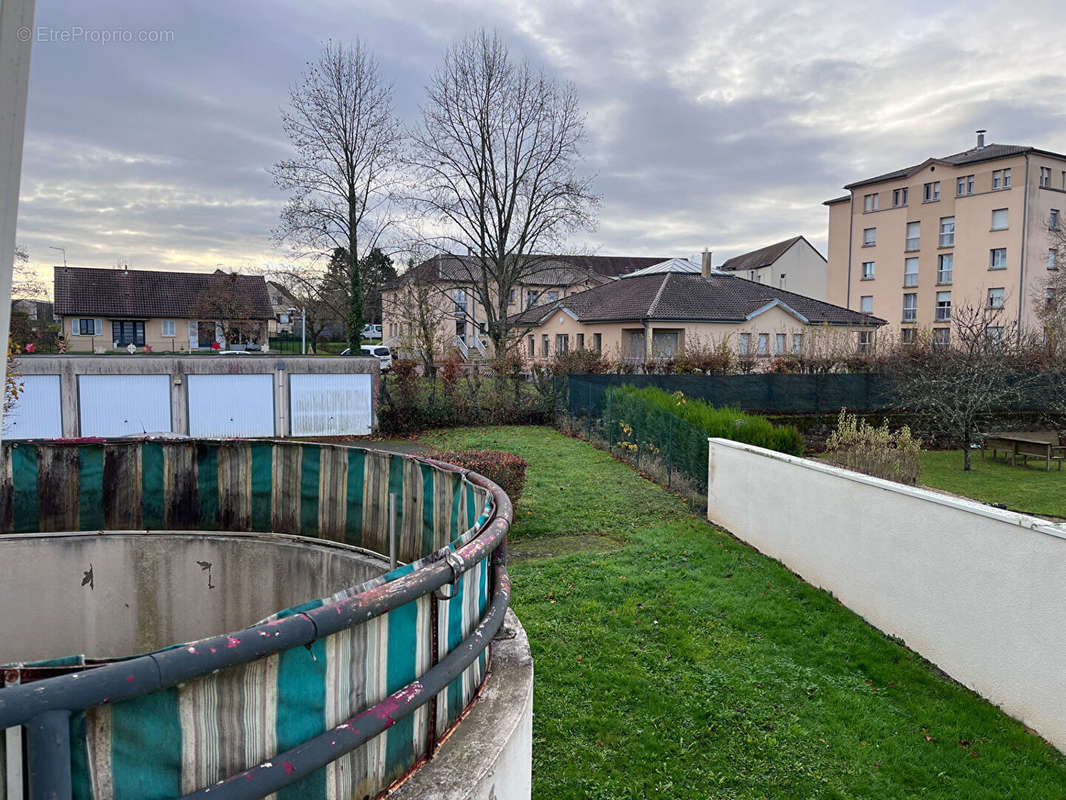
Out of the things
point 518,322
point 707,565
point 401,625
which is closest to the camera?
point 401,625

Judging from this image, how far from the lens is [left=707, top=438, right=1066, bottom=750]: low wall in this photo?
539 centimetres

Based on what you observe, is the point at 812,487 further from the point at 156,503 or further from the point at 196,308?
the point at 196,308

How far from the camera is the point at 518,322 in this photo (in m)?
43.2

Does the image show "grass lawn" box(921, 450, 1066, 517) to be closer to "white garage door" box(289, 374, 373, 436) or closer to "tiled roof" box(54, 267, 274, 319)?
"white garage door" box(289, 374, 373, 436)

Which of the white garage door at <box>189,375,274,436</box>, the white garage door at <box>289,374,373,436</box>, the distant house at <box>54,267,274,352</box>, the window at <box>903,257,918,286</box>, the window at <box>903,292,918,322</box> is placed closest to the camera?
the white garage door at <box>189,375,274,436</box>

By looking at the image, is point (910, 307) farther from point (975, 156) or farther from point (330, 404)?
point (330, 404)

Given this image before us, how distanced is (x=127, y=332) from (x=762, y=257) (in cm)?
5271

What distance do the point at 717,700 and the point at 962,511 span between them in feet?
8.94

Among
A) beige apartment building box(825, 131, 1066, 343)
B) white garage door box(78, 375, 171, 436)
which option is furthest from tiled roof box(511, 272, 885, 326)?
white garage door box(78, 375, 171, 436)

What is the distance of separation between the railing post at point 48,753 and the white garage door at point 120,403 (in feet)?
63.6

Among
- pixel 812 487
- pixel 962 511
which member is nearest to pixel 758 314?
pixel 812 487

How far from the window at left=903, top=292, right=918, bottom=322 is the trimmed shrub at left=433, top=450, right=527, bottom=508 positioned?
1806 inches


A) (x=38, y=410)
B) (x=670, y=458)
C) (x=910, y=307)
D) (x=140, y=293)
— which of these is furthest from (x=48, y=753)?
(x=140, y=293)

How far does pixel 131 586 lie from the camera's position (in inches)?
270
